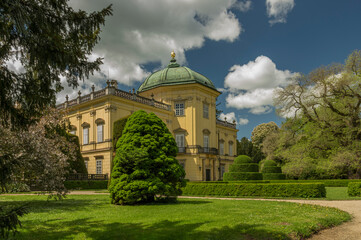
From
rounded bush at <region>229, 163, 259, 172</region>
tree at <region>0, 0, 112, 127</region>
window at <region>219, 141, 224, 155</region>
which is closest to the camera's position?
tree at <region>0, 0, 112, 127</region>

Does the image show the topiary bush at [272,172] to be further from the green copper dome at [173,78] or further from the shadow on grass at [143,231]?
the shadow on grass at [143,231]

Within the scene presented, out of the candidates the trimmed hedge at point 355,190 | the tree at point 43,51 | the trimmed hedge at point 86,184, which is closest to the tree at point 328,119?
the trimmed hedge at point 355,190

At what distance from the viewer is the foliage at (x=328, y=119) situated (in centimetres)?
2714

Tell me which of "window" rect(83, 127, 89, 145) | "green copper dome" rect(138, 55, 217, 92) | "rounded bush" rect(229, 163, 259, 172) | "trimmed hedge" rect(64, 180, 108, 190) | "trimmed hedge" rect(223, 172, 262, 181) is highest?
"green copper dome" rect(138, 55, 217, 92)

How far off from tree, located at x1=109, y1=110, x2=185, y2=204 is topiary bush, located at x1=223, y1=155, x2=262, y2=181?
13932mm

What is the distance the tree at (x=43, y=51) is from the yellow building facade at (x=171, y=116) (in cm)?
2362

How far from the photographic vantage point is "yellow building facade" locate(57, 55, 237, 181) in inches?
1185

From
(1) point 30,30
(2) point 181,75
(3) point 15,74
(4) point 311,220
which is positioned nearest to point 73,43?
(1) point 30,30

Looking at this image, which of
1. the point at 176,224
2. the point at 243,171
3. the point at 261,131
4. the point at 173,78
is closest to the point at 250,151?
the point at 261,131

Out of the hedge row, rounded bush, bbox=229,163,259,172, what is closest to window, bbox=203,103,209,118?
rounded bush, bbox=229,163,259,172

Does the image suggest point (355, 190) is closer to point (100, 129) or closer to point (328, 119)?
point (328, 119)

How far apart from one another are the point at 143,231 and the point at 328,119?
26355mm

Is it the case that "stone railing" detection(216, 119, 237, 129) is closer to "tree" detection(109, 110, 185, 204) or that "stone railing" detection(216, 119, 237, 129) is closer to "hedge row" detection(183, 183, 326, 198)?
"hedge row" detection(183, 183, 326, 198)

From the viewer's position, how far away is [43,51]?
5.34 meters
